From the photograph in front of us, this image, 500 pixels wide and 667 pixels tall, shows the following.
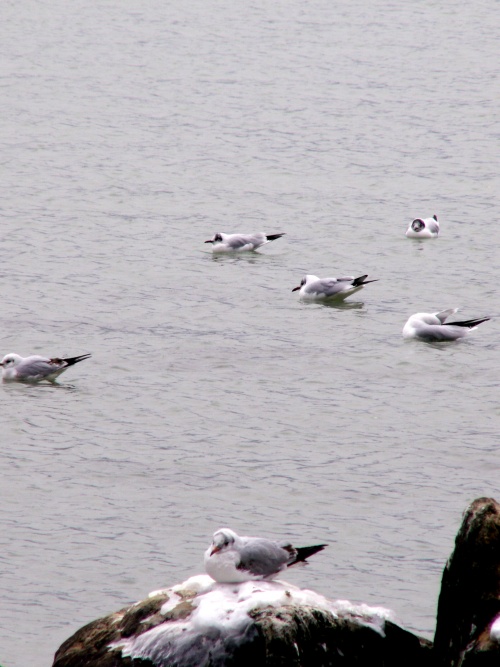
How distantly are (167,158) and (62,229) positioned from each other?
524 centimetres

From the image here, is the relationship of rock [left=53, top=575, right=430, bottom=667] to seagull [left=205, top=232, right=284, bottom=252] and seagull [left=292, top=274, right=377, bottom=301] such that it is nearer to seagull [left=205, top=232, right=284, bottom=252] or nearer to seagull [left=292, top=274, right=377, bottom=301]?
seagull [left=292, top=274, right=377, bottom=301]

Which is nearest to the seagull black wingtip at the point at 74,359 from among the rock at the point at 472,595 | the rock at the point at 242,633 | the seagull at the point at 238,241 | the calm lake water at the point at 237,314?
the calm lake water at the point at 237,314

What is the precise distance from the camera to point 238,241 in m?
19.0

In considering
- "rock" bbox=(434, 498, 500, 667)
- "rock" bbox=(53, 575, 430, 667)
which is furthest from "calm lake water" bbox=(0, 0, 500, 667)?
"rock" bbox=(434, 498, 500, 667)

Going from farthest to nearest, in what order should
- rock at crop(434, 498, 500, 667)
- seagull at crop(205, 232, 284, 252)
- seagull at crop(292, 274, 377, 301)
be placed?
1. seagull at crop(205, 232, 284, 252)
2. seagull at crop(292, 274, 377, 301)
3. rock at crop(434, 498, 500, 667)

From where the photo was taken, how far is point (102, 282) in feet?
56.5

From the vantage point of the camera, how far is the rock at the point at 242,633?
6.54m

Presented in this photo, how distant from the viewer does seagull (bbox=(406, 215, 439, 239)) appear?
19.3 metres

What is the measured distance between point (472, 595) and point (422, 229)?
1321 cm

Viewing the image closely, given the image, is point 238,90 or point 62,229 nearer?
point 62,229

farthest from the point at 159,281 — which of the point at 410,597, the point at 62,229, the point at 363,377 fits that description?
the point at 410,597

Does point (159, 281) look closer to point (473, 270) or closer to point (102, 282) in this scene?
point (102, 282)

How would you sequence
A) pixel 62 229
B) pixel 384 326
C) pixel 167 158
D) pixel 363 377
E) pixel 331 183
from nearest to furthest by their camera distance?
1. pixel 363 377
2. pixel 384 326
3. pixel 62 229
4. pixel 331 183
5. pixel 167 158

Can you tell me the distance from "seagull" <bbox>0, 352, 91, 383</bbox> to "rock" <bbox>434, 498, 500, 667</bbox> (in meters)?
7.18
